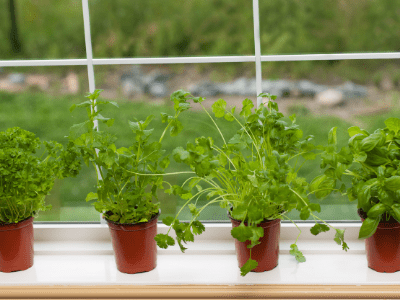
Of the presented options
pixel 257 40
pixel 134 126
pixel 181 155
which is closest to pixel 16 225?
pixel 134 126

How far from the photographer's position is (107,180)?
1.23m

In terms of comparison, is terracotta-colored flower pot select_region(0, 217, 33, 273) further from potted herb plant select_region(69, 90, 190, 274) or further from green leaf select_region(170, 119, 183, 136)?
green leaf select_region(170, 119, 183, 136)

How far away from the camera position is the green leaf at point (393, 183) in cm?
106

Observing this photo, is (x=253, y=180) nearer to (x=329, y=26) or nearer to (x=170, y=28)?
(x=329, y=26)

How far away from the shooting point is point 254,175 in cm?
111

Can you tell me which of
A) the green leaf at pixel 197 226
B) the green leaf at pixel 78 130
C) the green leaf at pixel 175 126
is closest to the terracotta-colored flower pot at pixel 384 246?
the green leaf at pixel 197 226

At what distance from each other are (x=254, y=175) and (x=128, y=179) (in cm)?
39

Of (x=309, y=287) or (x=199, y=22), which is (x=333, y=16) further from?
(x=309, y=287)

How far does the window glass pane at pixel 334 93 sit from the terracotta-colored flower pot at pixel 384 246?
21.5ft

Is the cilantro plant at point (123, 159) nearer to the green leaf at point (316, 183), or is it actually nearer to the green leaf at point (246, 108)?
the green leaf at point (246, 108)

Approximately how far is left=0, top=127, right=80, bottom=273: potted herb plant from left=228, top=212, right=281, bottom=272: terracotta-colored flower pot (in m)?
0.56

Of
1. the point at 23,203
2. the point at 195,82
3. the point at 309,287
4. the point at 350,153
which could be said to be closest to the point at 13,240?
the point at 23,203

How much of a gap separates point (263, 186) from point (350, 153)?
0.89ft

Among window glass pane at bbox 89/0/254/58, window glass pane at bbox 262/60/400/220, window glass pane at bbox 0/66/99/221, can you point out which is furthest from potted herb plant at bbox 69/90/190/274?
window glass pane at bbox 89/0/254/58
